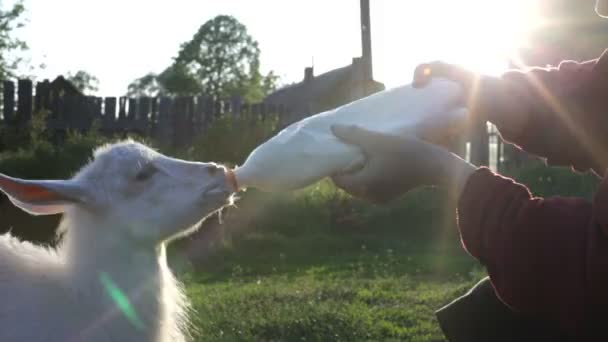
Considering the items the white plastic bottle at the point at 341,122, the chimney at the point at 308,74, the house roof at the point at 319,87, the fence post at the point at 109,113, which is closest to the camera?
the white plastic bottle at the point at 341,122

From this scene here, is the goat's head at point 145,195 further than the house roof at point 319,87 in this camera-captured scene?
No

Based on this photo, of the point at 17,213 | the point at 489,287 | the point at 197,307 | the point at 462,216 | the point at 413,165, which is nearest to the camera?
the point at 462,216

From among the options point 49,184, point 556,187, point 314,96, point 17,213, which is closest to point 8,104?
point 17,213

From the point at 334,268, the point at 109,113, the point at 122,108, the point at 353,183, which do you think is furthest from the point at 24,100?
the point at 353,183

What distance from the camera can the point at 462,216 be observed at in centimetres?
227

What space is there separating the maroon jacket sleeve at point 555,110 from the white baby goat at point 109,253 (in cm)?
114

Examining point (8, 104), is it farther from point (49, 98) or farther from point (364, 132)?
point (364, 132)

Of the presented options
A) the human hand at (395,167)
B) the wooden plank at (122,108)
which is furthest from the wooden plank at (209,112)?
the human hand at (395,167)

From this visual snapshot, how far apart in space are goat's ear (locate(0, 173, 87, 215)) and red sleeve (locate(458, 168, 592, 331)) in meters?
1.73

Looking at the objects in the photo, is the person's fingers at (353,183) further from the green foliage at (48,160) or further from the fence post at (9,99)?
the fence post at (9,99)

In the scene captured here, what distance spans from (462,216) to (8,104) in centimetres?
1155

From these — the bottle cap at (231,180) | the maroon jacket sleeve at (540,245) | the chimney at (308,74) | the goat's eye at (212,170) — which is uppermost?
the chimney at (308,74)

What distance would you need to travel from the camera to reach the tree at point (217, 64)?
2453 inches

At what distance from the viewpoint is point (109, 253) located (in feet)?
11.1
